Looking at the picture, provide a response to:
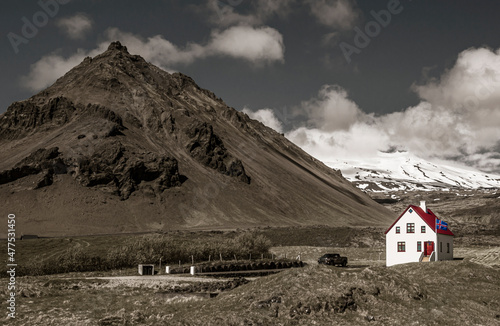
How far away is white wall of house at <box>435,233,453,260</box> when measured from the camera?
56.9 meters

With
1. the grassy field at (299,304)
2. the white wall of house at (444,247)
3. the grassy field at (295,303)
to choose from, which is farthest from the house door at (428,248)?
the grassy field at (299,304)

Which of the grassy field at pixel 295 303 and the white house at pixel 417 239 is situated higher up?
the white house at pixel 417 239

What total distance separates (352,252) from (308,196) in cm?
10795

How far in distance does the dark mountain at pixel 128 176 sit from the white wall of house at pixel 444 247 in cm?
8342

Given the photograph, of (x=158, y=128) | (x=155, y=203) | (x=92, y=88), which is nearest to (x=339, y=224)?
(x=155, y=203)

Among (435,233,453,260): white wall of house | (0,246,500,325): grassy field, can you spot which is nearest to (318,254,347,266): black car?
(435,233,453,260): white wall of house

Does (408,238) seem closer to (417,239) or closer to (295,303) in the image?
(417,239)

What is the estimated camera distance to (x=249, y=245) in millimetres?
65875

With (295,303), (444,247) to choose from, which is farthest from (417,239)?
(295,303)

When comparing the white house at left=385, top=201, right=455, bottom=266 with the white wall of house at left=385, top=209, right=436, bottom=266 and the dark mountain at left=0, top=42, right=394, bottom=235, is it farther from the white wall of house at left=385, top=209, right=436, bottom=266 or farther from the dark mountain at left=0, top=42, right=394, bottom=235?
the dark mountain at left=0, top=42, right=394, bottom=235

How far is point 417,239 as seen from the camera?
57438 millimetres

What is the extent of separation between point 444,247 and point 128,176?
108m

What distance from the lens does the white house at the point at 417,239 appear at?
2221 inches

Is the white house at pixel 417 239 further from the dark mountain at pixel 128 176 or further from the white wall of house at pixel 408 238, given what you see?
the dark mountain at pixel 128 176
